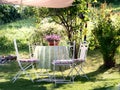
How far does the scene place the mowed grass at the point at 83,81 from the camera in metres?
7.66

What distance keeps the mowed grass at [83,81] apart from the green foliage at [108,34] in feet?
1.74

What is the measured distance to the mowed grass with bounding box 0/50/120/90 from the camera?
7.66 metres

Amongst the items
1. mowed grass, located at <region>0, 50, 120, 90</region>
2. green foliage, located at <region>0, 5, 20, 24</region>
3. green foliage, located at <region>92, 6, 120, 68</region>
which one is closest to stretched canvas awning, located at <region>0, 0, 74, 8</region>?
green foliage, located at <region>92, 6, 120, 68</region>

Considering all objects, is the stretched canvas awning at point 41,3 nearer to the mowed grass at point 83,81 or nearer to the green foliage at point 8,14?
the mowed grass at point 83,81

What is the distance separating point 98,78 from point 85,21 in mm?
2333

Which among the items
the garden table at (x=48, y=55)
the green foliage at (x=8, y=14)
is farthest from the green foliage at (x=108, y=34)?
the green foliage at (x=8, y=14)

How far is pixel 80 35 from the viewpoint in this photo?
35.8 ft

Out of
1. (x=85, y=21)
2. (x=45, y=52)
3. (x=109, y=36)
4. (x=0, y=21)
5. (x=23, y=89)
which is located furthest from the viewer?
(x=0, y=21)

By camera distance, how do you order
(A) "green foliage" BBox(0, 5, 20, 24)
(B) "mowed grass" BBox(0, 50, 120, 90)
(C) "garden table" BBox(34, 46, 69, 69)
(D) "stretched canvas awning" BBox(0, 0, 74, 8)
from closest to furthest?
(B) "mowed grass" BBox(0, 50, 120, 90) → (C) "garden table" BBox(34, 46, 69, 69) → (D) "stretched canvas awning" BBox(0, 0, 74, 8) → (A) "green foliage" BBox(0, 5, 20, 24)

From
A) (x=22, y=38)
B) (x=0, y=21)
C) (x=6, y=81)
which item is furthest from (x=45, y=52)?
(x=0, y=21)

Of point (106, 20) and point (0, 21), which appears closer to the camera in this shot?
point (106, 20)

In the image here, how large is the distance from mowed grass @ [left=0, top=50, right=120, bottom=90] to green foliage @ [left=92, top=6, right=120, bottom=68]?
1.74ft

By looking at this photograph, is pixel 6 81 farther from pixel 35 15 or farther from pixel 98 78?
pixel 35 15

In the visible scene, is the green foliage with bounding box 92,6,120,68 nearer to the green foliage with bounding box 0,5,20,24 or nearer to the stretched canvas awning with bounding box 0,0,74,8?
the stretched canvas awning with bounding box 0,0,74,8
